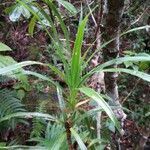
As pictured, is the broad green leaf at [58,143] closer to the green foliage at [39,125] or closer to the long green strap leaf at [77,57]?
the long green strap leaf at [77,57]

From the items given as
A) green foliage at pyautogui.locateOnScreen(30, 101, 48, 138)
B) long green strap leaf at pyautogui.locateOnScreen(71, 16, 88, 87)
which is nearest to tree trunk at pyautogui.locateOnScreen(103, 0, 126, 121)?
green foliage at pyautogui.locateOnScreen(30, 101, 48, 138)

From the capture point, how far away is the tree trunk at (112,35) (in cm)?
188

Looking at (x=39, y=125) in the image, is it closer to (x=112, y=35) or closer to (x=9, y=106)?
(x=9, y=106)

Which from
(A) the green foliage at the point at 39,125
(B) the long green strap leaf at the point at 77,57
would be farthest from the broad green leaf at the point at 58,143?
(A) the green foliage at the point at 39,125

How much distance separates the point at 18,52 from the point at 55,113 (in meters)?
0.95

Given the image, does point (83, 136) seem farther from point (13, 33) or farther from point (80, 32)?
point (13, 33)

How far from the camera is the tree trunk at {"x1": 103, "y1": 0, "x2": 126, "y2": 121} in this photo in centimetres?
188

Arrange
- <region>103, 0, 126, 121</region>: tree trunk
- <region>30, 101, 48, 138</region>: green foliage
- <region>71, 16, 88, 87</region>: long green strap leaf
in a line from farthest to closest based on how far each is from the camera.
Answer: <region>30, 101, 48, 138</region>: green foliage
<region>103, 0, 126, 121</region>: tree trunk
<region>71, 16, 88, 87</region>: long green strap leaf

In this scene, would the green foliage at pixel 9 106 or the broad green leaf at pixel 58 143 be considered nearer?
the broad green leaf at pixel 58 143

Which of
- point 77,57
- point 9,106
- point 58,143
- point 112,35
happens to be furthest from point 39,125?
point 77,57

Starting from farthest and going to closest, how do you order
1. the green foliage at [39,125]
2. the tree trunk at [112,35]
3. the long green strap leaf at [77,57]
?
the green foliage at [39,125], the tree trunk at [112,35], the long green strap leaf at [77,57]

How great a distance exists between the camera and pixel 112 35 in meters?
1.94

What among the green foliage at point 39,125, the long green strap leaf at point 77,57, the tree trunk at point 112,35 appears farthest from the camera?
the green foliage at point 39,125

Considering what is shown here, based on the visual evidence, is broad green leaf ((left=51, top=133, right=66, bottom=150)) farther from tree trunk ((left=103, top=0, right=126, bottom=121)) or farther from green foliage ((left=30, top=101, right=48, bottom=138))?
green foliage ((left=30, top=101, right=48, bottom=138))
